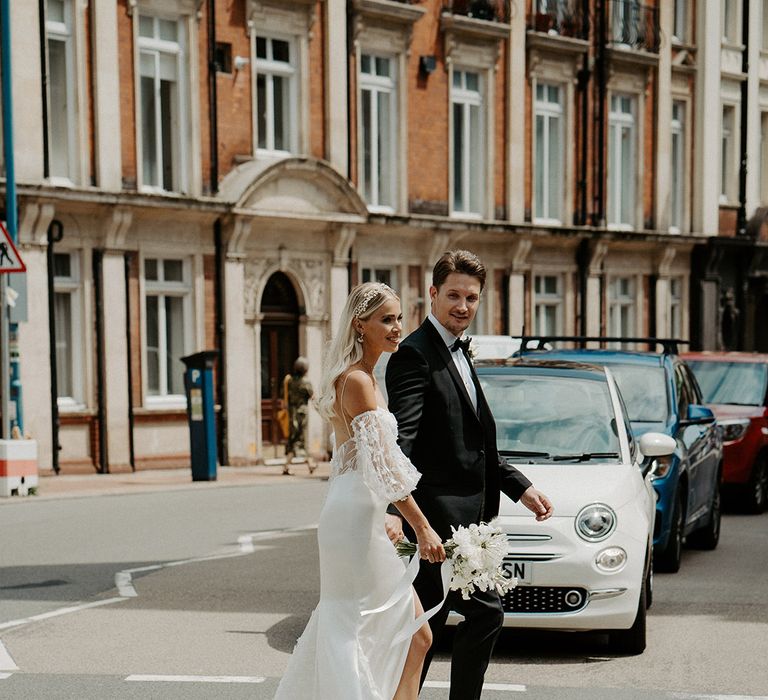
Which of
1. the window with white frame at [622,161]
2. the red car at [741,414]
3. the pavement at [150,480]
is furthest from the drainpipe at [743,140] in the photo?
the red car at [741,414]

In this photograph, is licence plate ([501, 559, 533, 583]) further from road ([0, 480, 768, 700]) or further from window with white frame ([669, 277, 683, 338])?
window with white frame ([669, 277, 683, 338])

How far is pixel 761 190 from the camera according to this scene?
123 ft

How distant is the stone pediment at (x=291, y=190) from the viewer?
2334 cm

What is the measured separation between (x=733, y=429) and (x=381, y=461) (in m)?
10.6

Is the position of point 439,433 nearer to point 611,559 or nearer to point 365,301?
point 365,301

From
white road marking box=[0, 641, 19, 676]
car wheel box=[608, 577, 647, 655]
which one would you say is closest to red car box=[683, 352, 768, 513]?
car wheel box=[608, 577, 647, 655]

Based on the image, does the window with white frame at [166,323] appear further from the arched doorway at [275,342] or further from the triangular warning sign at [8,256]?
the triangular warning sign at [8,256]

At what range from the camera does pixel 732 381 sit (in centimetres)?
1627

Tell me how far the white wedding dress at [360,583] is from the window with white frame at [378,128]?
21.1 metres

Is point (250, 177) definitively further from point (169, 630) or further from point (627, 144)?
point (169, 630)

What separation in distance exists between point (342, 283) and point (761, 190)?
1630cm

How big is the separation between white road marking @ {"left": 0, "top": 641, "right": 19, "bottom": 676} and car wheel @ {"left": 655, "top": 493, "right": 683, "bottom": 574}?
507cm

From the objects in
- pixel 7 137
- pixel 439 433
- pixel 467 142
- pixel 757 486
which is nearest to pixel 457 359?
pixel 439 433

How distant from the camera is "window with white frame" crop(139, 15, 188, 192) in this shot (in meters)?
22.7
